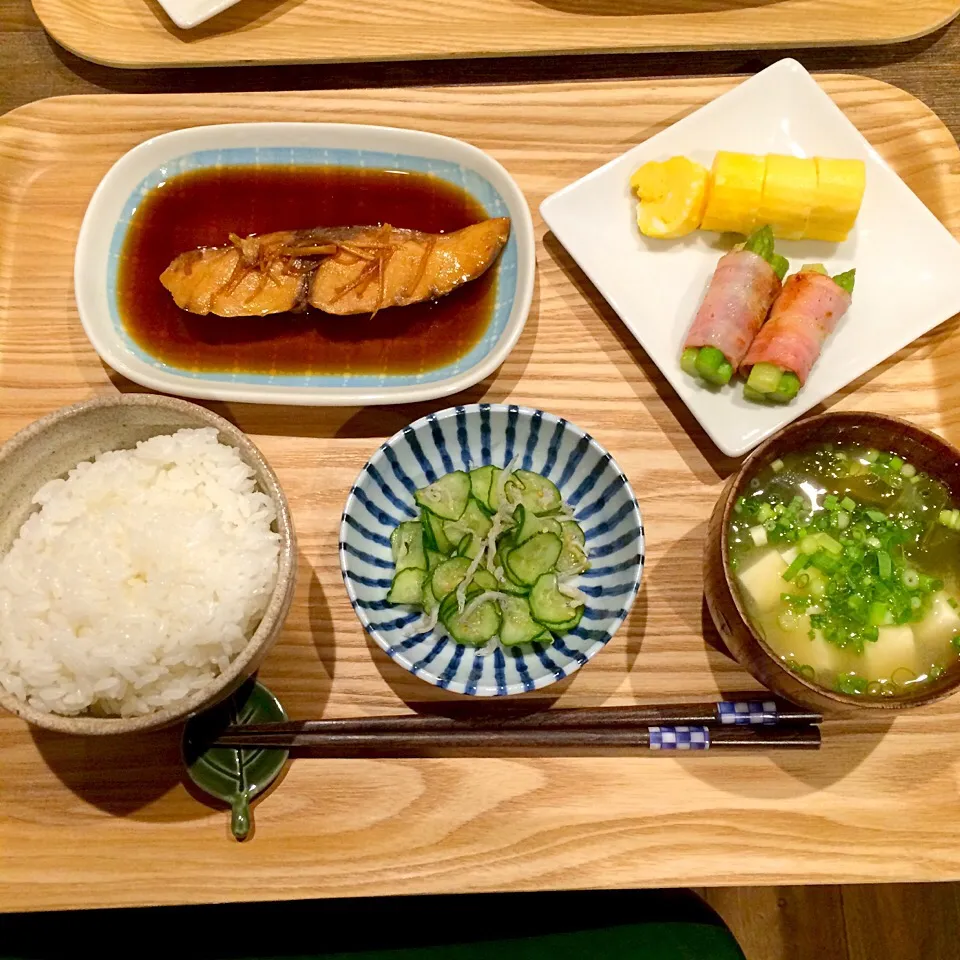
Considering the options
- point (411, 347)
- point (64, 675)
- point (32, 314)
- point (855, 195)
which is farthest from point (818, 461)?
point (32, 314)

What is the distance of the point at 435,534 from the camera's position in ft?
5.74

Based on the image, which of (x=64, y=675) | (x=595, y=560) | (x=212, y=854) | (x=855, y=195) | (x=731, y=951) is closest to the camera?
(x=64, y=675)

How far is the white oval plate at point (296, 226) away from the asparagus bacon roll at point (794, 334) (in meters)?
0.55

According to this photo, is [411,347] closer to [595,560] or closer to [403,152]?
[403,152]

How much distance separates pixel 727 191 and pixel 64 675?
1800mm

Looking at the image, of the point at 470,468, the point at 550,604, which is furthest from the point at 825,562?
the point at 470,468

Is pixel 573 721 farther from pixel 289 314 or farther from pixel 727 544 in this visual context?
pixel 289 314

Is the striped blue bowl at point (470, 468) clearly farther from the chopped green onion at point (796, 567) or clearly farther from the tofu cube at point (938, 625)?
the tofu cube at point (938, 625)

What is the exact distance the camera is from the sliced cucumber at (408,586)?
5.65 ft

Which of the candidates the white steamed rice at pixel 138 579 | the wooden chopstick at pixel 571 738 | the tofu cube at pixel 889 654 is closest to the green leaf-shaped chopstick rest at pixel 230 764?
the wooden chopstick at pixel 571 738

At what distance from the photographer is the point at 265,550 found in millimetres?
1613

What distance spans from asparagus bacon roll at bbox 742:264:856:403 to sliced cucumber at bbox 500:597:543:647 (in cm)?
74

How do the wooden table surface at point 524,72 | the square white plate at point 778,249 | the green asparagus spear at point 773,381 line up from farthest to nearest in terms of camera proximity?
the wooden table surface at point 524,72, the square white plate at point 778,249, the green asparagus spear at point 773,381

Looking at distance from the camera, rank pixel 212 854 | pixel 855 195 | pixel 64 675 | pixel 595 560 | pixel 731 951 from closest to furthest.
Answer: pixel 64 675, pixel 212 854, pixel 595 560, pixel 855 195, pixel 731 951
